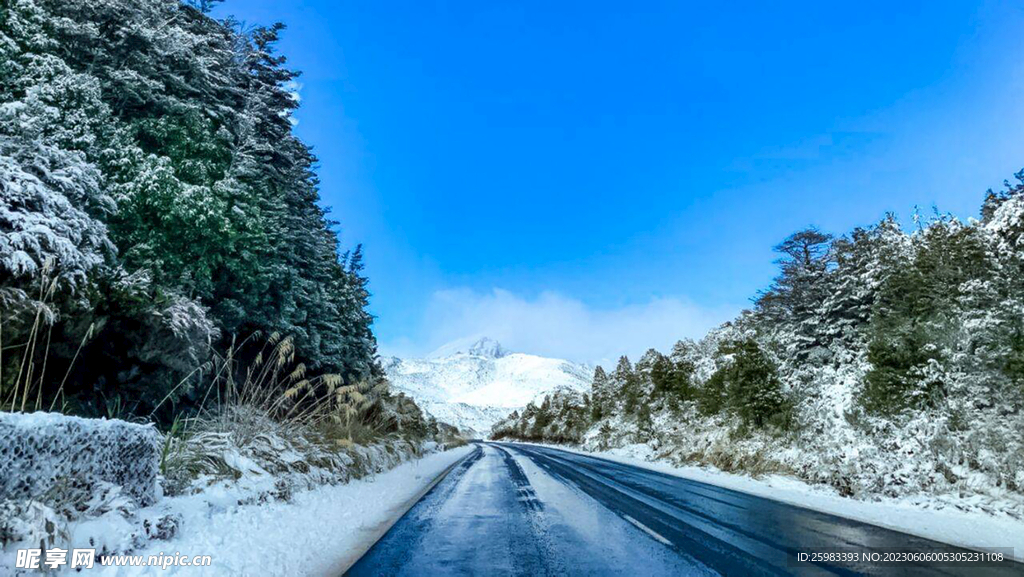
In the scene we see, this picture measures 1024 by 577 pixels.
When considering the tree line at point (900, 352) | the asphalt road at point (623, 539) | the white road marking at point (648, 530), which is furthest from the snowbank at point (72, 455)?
the tree line at point (900, 352)

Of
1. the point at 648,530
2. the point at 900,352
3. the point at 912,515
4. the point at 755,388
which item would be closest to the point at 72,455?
the point at 648,530

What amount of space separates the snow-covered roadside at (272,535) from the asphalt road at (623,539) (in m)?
0.47

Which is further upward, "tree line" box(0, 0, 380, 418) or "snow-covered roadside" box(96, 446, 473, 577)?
"tree line" box(0, 0, 380, 418)

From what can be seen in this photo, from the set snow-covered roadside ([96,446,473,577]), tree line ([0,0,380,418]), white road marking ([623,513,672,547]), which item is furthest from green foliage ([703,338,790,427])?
tree line ([0,0,380,418])

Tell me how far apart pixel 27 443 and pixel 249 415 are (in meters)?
5.29

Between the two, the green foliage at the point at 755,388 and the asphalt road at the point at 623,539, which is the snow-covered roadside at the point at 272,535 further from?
the green foliage at the point at 755,388

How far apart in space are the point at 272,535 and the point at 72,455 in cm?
225

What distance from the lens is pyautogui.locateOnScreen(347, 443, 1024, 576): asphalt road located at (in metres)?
5.00

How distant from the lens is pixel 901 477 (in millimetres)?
11234

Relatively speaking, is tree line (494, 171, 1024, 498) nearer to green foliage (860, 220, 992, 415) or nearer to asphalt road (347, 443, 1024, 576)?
green foliage (860, 220, 992, 415)

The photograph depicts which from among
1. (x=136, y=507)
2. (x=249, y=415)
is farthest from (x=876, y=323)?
(x=136, y=507)

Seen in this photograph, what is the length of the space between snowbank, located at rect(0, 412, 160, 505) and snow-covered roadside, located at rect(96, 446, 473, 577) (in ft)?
2.03

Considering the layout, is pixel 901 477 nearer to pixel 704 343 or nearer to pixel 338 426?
pixel 338 426

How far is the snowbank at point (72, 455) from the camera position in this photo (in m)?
3.65
